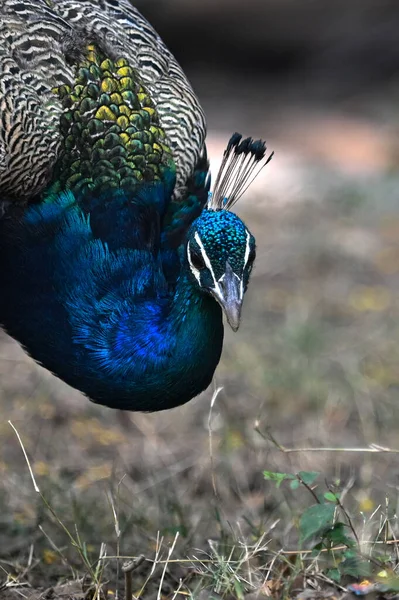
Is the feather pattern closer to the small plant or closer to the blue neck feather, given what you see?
the blue neck feather

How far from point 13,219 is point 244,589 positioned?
3.47ft

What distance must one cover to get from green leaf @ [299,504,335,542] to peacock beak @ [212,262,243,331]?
1.33 ft

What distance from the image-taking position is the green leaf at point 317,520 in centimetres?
195

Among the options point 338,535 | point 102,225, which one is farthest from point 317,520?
point 102,225

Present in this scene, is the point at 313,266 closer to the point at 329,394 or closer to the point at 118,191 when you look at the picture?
the point at 329,394

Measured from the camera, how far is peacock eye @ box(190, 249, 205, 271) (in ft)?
7.11

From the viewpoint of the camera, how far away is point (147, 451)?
10.7ft

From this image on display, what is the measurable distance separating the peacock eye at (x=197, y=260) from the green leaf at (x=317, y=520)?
0.58 m

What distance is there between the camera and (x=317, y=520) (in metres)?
1.97

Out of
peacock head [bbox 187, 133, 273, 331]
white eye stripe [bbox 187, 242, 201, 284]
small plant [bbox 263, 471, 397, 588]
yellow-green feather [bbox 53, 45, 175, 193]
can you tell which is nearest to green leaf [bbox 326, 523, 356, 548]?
small plant [bbox 263, 471, 397, 588]

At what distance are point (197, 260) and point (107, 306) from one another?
28cm

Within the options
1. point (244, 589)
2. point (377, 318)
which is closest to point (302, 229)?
point (377, 318)

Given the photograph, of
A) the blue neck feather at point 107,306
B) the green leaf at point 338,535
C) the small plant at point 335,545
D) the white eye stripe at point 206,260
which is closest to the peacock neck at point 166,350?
the blue neck feather at point 107,306

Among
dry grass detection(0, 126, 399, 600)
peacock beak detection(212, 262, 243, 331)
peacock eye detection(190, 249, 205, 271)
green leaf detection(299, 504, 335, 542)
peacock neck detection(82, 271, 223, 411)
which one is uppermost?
peacock eye detection(190, 249, 205, 271)
